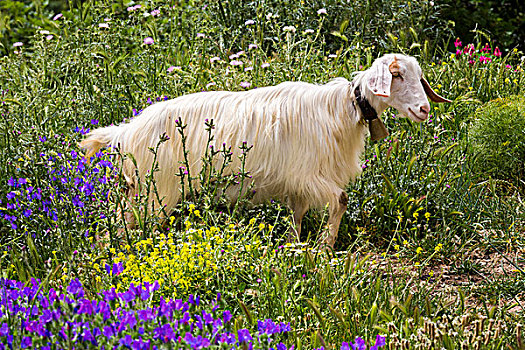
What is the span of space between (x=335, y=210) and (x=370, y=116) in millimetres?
621

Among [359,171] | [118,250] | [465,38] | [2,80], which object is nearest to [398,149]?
[359,171]

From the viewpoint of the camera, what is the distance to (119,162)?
14.0 ft

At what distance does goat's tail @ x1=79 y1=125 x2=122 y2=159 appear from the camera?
434cm

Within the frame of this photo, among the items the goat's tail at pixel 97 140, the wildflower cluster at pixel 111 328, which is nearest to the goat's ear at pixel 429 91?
the goat's tail at pixel 97 140

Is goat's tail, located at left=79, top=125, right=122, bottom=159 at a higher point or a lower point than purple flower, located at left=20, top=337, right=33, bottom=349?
higher

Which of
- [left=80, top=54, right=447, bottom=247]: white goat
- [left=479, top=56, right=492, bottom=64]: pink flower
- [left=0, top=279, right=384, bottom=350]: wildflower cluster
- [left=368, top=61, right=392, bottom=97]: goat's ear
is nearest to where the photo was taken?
[left=0, top=279, right=384, bottom=350]: wildflower cluster

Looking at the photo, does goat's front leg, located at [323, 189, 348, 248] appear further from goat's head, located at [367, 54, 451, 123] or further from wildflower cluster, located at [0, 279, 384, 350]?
wildflower cluster, located at [0, 279, 384, 350]

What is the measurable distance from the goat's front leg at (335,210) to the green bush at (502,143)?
157 centimetres

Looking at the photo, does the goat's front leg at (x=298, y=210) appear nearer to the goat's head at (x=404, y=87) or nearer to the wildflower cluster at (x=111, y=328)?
the goat's head at (x=404, y=87)

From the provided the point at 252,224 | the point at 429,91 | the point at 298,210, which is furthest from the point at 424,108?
the point at 252,224

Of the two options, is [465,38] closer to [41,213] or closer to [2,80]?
[2,80]

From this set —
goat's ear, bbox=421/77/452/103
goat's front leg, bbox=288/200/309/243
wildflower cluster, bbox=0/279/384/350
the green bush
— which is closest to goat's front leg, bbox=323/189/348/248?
goat's front leg, bbox=288/200/309/243

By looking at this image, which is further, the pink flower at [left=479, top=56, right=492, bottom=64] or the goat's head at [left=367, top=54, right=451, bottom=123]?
the pink flower at [left=479, top=56, right=492, bottom=64]

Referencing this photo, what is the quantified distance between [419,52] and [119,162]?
3888mm
